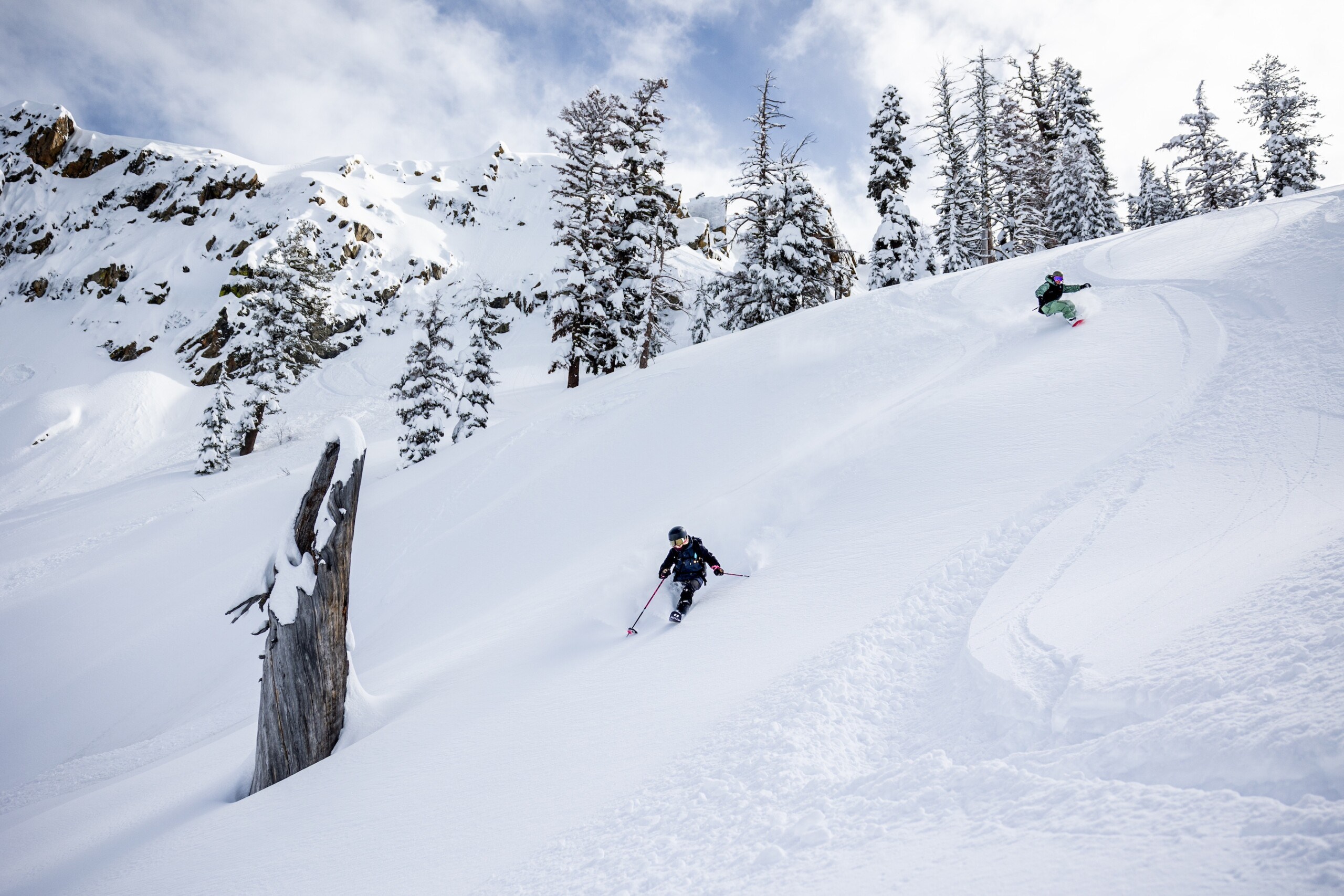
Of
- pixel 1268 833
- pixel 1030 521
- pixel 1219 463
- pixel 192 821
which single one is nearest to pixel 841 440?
pixel 1030 521

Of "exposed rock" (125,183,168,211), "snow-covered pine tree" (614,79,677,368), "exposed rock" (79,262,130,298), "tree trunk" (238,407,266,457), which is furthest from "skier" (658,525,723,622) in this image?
"exposed rock" (125,183,168,211)

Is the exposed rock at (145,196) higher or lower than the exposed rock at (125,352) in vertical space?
higher

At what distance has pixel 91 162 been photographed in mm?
54719

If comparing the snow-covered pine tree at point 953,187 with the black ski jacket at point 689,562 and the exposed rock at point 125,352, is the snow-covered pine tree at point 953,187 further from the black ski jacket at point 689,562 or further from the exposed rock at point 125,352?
the exposed rock at point 125,352

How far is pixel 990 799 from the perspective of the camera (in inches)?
97.6

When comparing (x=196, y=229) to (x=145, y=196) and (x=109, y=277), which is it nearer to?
(x=109, y=277)

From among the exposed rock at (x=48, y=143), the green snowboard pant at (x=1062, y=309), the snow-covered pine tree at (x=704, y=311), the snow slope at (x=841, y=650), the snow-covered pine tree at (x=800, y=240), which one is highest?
the exposed rock at (x=48, y=143)

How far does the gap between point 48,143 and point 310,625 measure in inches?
3226

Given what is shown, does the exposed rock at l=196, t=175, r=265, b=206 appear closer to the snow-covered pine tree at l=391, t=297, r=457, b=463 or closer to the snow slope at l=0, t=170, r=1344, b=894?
the snow-covered pine tree at l=391, t=297, r=457, b=463

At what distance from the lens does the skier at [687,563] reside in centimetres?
657

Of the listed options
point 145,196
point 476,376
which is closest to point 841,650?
point 476,376

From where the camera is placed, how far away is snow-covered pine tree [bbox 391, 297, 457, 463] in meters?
20.1

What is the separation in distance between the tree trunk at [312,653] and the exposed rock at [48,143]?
8017 cm

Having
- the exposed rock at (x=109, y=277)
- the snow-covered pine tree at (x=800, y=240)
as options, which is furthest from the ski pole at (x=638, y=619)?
the exposed rock at (x=109, y=277)
